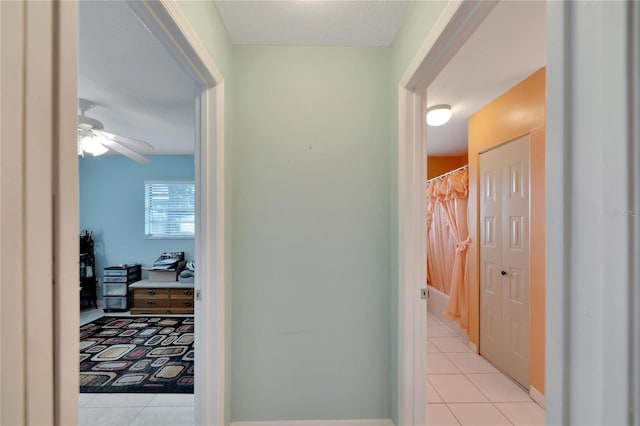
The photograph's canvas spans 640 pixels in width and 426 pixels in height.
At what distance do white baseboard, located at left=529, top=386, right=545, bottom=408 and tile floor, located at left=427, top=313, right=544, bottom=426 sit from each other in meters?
0.03

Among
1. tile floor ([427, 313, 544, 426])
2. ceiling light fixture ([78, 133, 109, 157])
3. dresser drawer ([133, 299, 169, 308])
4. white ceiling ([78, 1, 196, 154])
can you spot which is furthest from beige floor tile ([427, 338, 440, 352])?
ceiling light fixture ([78, 133, 109, 157])

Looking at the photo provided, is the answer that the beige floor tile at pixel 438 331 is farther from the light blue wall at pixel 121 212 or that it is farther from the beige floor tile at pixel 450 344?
the light blue wall at pixel 121 212

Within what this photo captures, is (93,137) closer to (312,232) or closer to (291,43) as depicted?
(291,43)

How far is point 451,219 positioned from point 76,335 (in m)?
3.77

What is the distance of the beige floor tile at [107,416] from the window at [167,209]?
112 inches

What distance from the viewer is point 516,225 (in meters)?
2.46

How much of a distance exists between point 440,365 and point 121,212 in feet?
16.2

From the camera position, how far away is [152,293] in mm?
4238

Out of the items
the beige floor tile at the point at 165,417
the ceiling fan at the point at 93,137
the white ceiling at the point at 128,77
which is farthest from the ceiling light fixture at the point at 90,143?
the beige floor tile at the point at 165,417

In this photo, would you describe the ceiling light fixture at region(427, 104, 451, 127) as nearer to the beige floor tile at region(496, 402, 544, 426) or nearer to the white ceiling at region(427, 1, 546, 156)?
the white ceiling at region(427, 1, 546, 156)

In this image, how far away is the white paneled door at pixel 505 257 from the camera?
2.38 meters

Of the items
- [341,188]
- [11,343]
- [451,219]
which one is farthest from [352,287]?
[451,219]

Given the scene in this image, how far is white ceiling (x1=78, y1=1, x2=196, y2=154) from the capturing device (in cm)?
161

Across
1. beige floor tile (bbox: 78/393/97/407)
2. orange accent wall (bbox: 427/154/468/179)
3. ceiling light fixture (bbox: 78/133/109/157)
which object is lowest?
beige floor tile (bbox: 78/393/97/407)
